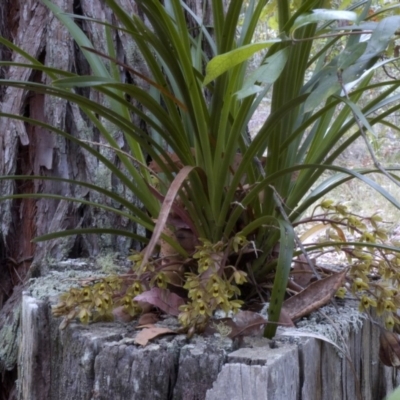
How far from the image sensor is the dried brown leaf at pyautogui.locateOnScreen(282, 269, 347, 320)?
2.90 feet

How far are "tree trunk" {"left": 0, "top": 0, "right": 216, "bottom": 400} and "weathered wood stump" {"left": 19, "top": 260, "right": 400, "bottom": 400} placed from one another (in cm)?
44

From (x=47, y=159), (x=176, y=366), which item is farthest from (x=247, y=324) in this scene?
(x=47, y=159)

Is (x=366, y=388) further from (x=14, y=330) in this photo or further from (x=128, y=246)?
(x=14, y=330)

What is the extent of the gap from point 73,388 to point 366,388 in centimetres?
53

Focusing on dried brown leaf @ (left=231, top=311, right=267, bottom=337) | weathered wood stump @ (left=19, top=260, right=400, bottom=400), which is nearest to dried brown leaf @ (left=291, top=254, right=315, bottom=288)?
weathered wood stump @ (left=19, top=260, right=400, bottom=400)

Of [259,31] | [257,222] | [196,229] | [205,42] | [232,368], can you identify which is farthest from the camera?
[259,31]

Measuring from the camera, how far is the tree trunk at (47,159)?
4.75ft

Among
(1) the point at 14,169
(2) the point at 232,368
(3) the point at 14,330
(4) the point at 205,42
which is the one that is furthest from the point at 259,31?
(2) the point at 232,368

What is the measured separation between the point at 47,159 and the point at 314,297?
2.84 ft

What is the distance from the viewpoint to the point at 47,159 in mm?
1494

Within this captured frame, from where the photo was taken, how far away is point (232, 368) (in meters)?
0.74

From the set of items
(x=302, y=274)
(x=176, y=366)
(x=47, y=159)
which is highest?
(x=47, y=159)

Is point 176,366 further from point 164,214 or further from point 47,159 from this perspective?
point 47,159

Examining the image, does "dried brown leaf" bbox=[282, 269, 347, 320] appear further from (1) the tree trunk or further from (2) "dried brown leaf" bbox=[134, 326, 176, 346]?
(1) the tree trunk
